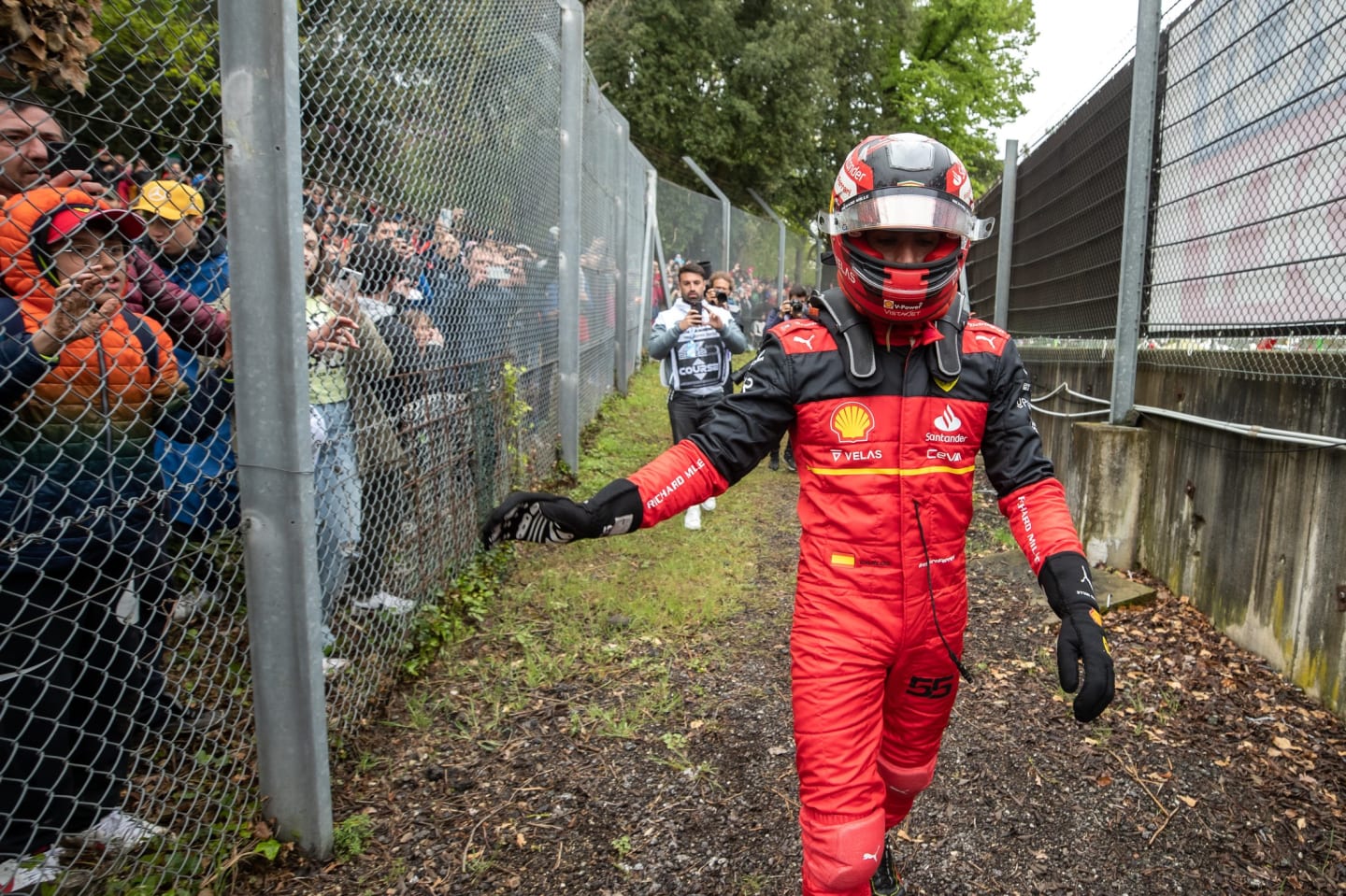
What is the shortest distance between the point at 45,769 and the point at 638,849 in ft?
5.75

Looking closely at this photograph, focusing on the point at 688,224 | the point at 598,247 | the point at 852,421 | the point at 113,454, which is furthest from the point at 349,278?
the point at 688,224

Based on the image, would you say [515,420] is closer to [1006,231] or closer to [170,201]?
[170,201]

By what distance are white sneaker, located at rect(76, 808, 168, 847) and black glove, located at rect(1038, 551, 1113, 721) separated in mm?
2446

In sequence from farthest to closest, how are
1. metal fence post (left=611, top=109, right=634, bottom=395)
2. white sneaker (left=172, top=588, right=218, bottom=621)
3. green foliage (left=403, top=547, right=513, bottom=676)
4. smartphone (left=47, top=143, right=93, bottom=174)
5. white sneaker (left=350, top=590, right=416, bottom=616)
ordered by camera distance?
metal fence post (left=611, top=109, right=634, bottom=395) → green foliage (left=403, top=547, right=513, bottom=676) → white sneaker (left=350, top=590, right=416, bottom=616) → white sneaker (left=172, top=588, right=218, bottom=621) → smartphone (left=47, top=143, right=93, bottom=174)

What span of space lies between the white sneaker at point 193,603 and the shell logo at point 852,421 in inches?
75.5

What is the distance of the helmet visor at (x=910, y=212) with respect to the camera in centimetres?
245

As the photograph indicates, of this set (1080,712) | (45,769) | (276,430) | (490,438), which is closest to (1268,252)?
(1080,712)

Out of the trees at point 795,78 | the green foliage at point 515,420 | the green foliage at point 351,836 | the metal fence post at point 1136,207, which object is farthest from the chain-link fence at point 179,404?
the trees at point 795,78

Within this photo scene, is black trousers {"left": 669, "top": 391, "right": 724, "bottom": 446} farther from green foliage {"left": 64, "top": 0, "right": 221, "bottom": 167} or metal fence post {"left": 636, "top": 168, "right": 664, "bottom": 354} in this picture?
metal fence post {"left": 636, "top": 168, "right": 664, "bottom": 354}

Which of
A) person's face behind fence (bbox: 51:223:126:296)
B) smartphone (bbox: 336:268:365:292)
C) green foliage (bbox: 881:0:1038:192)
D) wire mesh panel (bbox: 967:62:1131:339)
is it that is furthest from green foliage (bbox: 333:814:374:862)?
green foliage (bbox: 881:0:1038:192)

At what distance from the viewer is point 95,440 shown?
7.98ft

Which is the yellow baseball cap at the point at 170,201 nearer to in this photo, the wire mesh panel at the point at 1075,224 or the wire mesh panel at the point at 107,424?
the wire mesh panel at the point at 107,424

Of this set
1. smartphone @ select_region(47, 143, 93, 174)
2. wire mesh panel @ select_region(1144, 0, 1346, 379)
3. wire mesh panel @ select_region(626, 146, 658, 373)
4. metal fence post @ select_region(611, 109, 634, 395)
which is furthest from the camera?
wire mesh panel @ select_region(626, 146, 658, 373)

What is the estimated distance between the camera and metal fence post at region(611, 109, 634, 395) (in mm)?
11160
